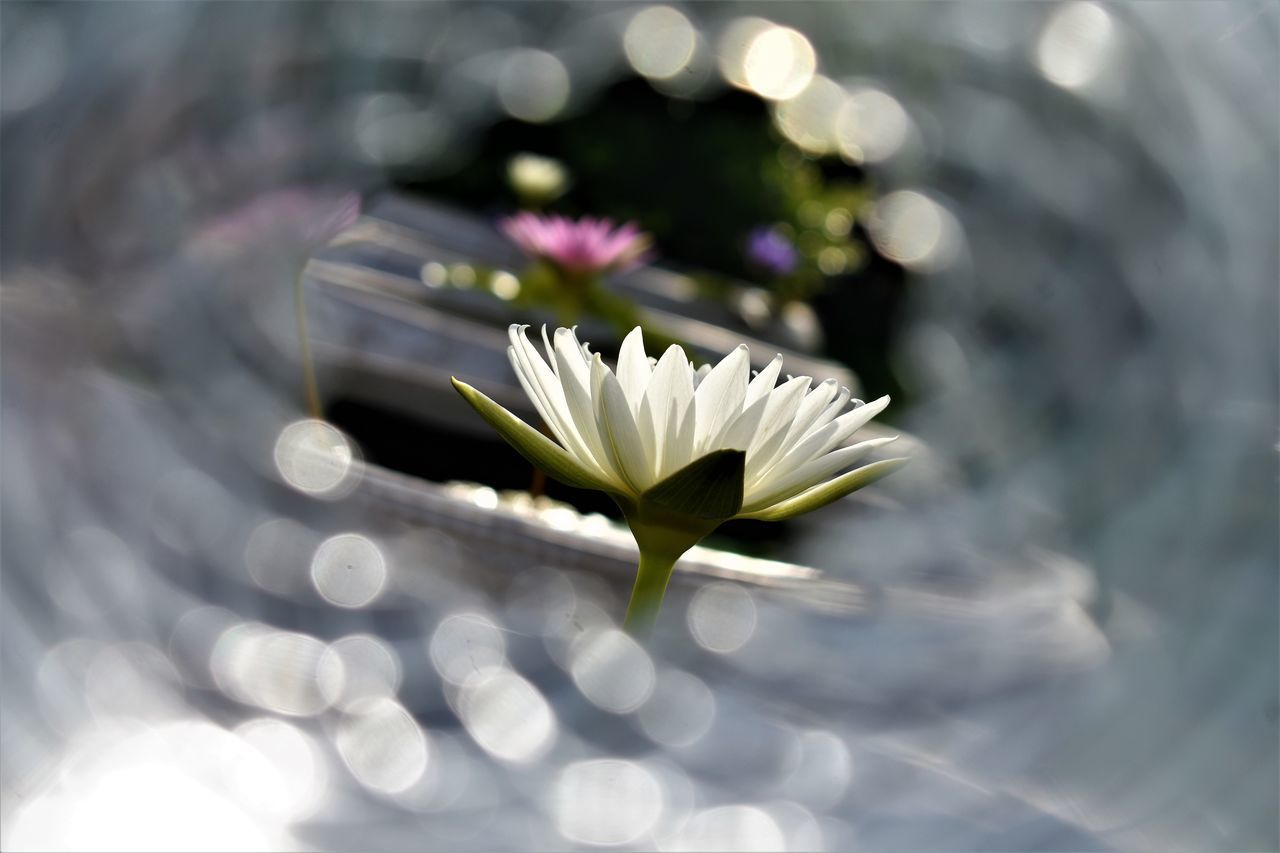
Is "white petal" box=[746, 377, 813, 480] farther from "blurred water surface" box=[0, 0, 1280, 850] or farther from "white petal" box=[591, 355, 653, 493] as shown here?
"blurred water surface" box=[0, 0, 1280, 850]

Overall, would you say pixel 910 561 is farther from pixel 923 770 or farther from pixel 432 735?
pixel 432 735

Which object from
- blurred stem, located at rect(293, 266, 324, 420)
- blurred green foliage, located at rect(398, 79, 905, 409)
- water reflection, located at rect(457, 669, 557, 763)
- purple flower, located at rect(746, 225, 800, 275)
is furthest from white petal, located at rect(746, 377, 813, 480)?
blurred green foliage, located at rect(398, 79, 905, 409)

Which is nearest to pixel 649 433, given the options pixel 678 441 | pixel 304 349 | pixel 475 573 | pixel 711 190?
pixel 678 441

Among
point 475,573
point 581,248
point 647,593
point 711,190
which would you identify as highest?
point 711,190

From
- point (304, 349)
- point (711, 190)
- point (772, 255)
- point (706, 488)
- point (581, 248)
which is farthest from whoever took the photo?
point (711, 190)

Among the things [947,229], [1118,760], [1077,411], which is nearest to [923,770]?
[1118,760]

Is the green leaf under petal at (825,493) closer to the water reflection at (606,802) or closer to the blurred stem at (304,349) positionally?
the blurred stem at (304,349)

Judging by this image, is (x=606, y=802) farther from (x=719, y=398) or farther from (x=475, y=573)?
(x=719, y=398)
